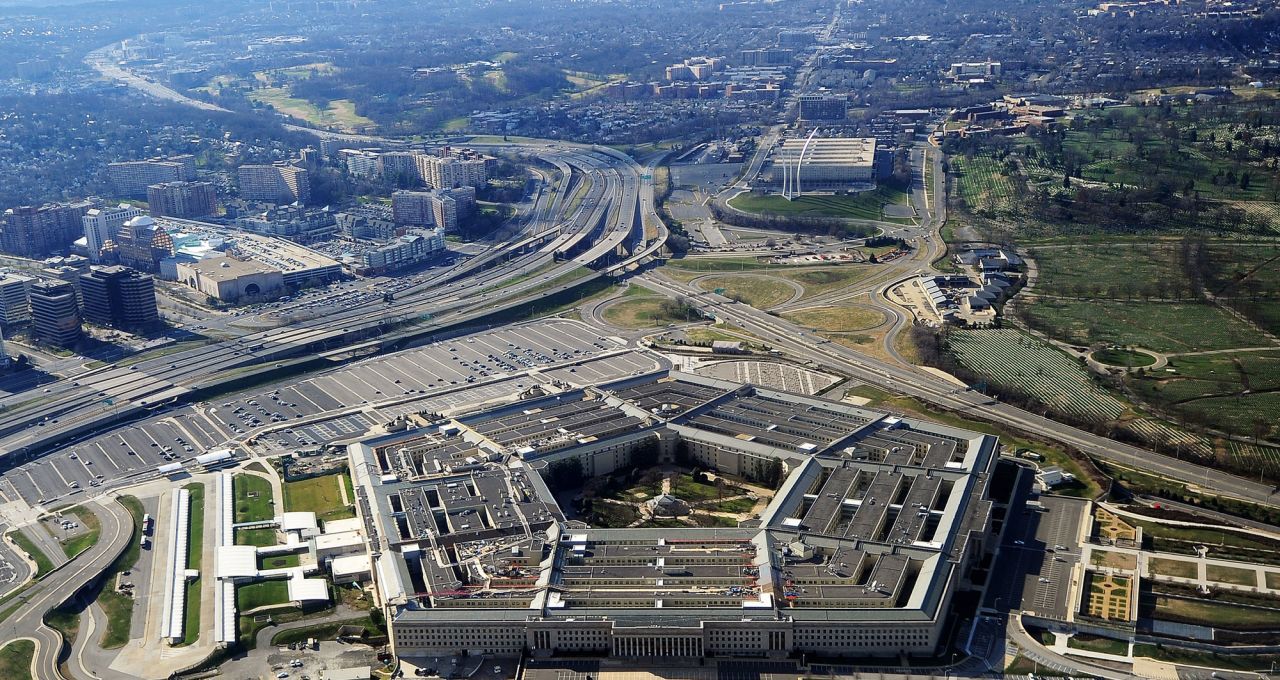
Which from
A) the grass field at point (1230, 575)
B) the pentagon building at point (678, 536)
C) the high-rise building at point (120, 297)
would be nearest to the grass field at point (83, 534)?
the pentagon building at point (678, 536)

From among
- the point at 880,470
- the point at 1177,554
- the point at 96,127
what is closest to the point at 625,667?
the point at 880,470

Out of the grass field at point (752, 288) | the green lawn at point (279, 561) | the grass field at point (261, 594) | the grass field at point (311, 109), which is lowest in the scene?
the grass field at point (311, 109)

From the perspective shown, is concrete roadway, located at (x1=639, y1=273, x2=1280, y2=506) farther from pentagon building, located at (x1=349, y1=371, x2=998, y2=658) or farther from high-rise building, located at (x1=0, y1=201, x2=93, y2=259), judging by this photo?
high-rise building, located at (x1=0, y1=201, x2=93, y2=259)

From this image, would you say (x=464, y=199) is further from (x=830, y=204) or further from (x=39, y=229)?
(x=39, y=229)

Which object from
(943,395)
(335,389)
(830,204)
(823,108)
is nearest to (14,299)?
(335,389)

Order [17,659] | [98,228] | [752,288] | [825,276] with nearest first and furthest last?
[17,659] → [752,288] → [825,276] → [98,228]

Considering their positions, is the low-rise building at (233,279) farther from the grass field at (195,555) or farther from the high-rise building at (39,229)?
the grass field at (195,555)
